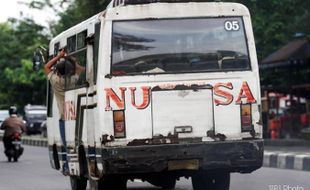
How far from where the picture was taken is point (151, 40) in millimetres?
9562

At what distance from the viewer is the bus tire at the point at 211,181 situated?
34.8 feet

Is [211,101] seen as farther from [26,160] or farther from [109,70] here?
[26,160]

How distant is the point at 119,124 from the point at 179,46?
49.8 inches

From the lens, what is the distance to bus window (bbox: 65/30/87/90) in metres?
10.5

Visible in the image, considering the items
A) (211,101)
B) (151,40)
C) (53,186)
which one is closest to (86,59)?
(151,40)

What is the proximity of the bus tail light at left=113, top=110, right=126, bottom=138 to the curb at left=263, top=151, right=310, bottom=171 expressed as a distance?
780 cm

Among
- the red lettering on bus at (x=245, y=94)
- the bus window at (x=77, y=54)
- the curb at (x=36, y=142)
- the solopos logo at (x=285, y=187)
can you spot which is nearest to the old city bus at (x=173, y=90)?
the red lettering on bus at (x=245, y=94)

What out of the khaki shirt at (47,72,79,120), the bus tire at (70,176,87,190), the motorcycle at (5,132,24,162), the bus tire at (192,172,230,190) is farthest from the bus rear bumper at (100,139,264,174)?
the motorcycle at (5,132,24,162)

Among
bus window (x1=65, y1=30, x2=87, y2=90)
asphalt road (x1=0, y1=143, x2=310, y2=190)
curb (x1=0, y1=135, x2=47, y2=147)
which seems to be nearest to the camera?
bus window (x1=65, y1=30, x2=87, y2=90)

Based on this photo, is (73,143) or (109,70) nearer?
(109,70)

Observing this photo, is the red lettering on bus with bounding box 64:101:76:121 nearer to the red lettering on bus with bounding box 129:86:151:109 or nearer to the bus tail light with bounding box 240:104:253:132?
the red lettering on bus with bounding box 129:86:151:109

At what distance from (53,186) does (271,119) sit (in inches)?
633

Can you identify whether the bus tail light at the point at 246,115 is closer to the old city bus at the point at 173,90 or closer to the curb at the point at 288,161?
the old city bus at the point at 173,90

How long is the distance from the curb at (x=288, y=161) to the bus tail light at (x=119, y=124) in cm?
780
